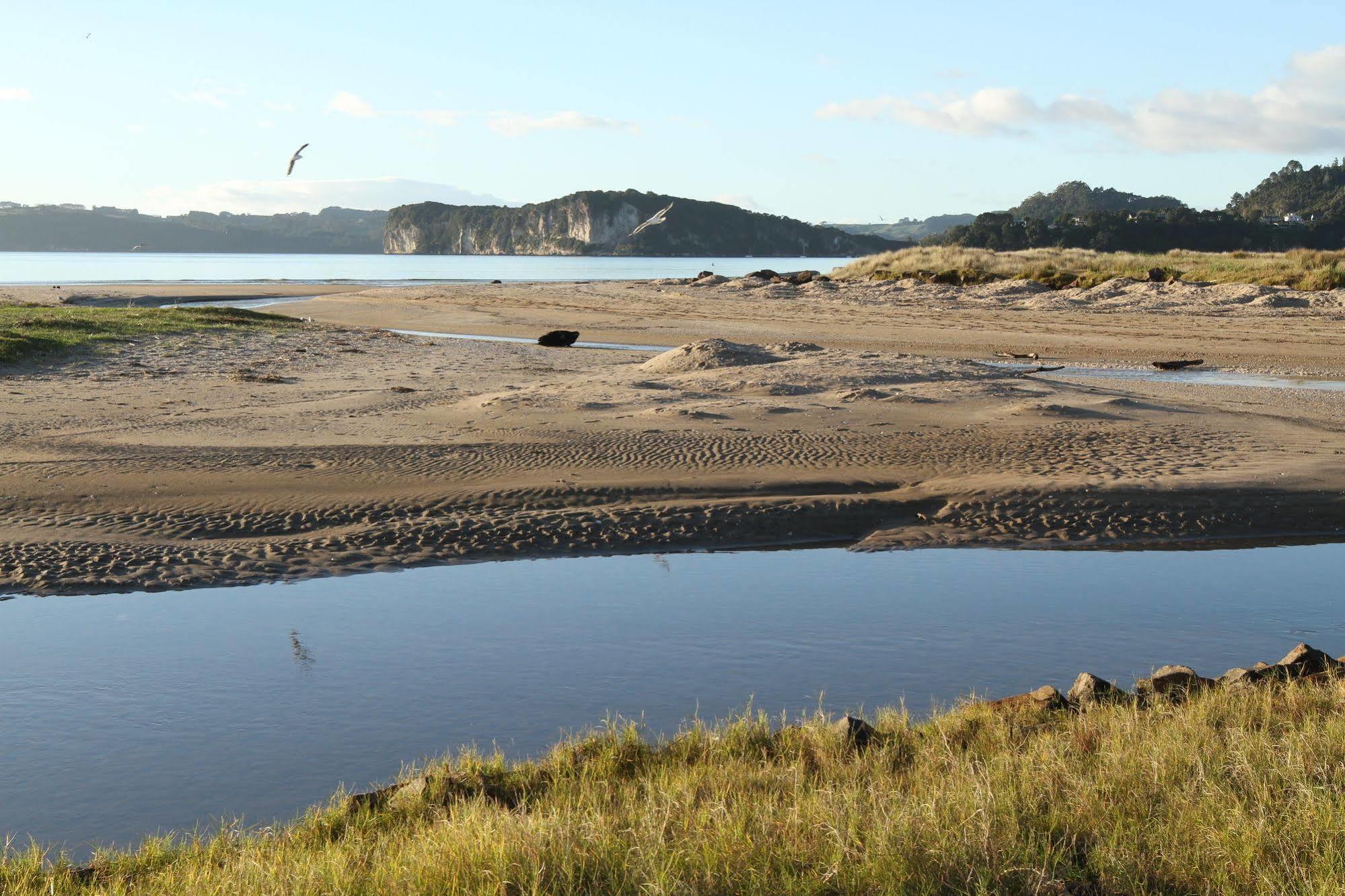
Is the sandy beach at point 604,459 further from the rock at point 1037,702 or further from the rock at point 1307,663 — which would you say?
the rock at point 1037,702

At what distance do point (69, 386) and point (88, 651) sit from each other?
11659 mm

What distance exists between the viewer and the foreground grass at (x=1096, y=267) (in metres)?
40.2

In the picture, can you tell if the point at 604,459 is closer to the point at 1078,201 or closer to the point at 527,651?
the point at 527,651

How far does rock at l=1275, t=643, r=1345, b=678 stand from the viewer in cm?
643

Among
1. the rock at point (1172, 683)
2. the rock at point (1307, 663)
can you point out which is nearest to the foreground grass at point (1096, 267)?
the rock at point (1307, 663)

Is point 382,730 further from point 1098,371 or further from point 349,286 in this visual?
point 349,286

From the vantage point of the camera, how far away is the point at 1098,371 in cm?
2342

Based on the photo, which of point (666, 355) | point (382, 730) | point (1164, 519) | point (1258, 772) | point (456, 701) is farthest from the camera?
point (666, 355)

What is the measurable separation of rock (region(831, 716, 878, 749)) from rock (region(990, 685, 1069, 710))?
766 millimetres

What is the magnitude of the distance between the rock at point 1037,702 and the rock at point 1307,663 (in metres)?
1.35

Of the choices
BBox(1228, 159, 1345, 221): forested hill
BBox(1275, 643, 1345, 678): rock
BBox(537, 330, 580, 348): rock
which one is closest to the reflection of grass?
BBox(537, 330, 580, 348): rock

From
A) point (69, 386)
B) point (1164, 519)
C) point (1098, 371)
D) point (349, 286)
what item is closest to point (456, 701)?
point (1164, 519)

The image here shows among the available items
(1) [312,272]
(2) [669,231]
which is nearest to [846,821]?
(1) [312,272]

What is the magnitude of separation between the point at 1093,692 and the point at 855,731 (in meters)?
1.36
